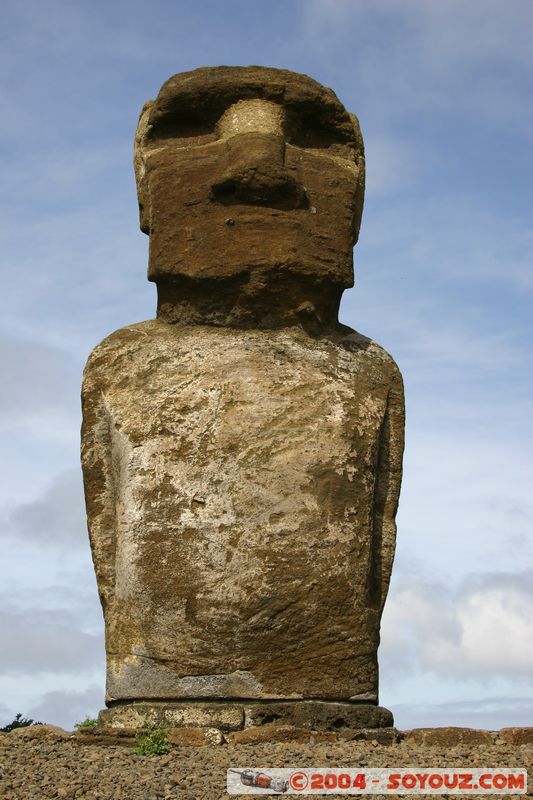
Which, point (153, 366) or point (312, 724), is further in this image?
point (153, 366)

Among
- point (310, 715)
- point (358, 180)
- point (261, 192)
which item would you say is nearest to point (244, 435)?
point (261, 192)

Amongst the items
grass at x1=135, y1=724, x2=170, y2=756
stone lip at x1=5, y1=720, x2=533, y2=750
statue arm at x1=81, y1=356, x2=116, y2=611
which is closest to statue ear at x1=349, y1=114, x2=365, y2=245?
statue arm at x1=81, y1=356, x2=116, y2=611

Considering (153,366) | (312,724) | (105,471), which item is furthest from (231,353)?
(312,724)

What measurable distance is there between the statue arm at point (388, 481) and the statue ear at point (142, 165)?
1952 millimetres

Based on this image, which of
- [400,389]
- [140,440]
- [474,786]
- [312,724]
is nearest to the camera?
[474,786]

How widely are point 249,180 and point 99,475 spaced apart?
6.86ft

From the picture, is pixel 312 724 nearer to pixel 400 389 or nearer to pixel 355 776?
pixel 355 776

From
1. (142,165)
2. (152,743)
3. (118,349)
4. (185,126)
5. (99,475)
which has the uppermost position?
(185,126)

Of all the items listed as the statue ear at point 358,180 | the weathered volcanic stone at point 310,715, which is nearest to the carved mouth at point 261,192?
the statue ear at point 358,180

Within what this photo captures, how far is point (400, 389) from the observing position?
842cm

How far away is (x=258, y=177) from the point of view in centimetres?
785

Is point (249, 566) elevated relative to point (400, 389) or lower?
lower

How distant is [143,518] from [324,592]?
1158 mm

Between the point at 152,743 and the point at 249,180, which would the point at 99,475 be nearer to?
the point at 152,743
